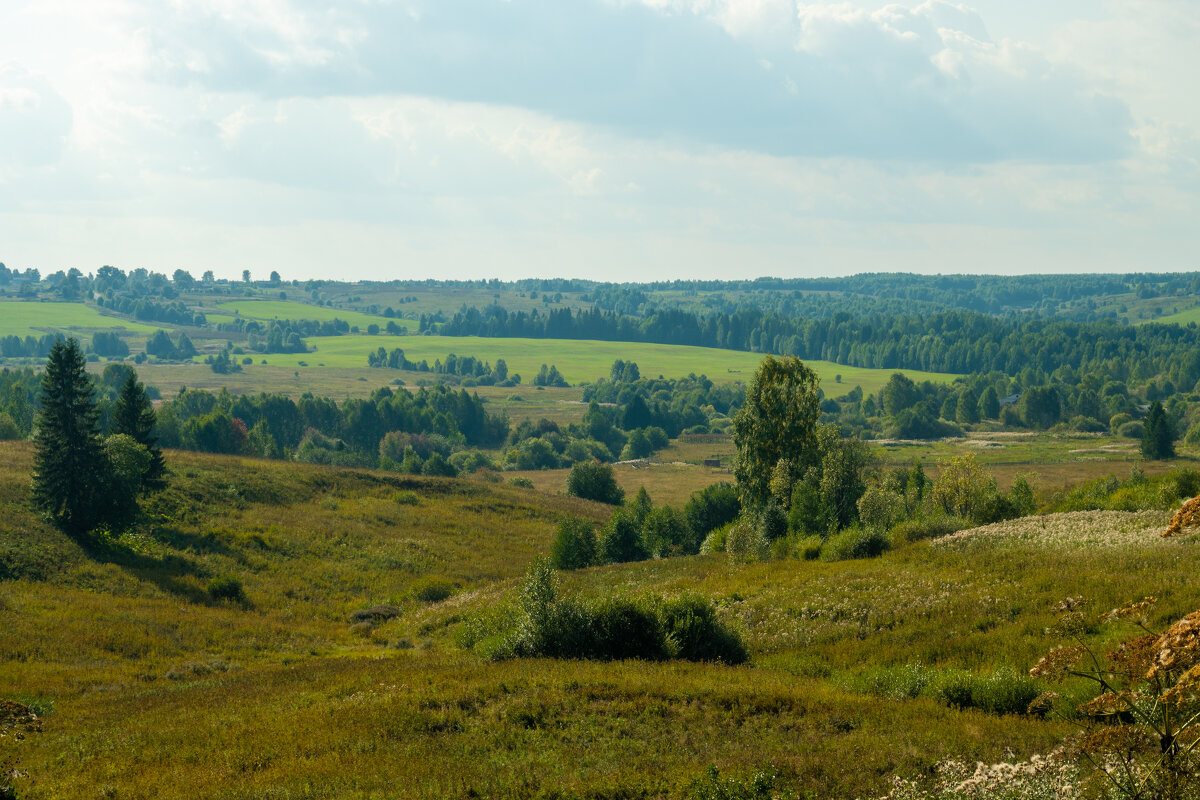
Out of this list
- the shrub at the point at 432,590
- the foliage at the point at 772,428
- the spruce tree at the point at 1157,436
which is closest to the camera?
the shrub at the point at 432,590

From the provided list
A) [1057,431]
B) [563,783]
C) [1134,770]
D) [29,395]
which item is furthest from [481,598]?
[1057,431]

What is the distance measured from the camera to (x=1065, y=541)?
3344 centimetres

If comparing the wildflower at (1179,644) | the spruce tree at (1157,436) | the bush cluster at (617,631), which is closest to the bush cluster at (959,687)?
the bush cluster at (617,631)

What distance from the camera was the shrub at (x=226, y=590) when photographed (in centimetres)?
5053

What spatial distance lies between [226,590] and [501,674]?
3402 cm

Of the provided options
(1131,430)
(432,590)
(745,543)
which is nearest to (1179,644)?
(745,543)

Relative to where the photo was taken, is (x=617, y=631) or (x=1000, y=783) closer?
(x=1000, y=783)

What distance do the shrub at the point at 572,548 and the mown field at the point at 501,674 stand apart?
36.2ft

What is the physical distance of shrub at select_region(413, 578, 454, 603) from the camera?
54.5 m

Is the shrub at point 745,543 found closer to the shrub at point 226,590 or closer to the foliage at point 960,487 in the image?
the foliage at point 960,487

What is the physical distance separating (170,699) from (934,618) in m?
23.4

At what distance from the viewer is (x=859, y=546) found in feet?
134

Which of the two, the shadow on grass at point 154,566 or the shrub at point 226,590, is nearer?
the shadow on grass at point 154,566

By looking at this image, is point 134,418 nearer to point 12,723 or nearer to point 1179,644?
point 12,723
